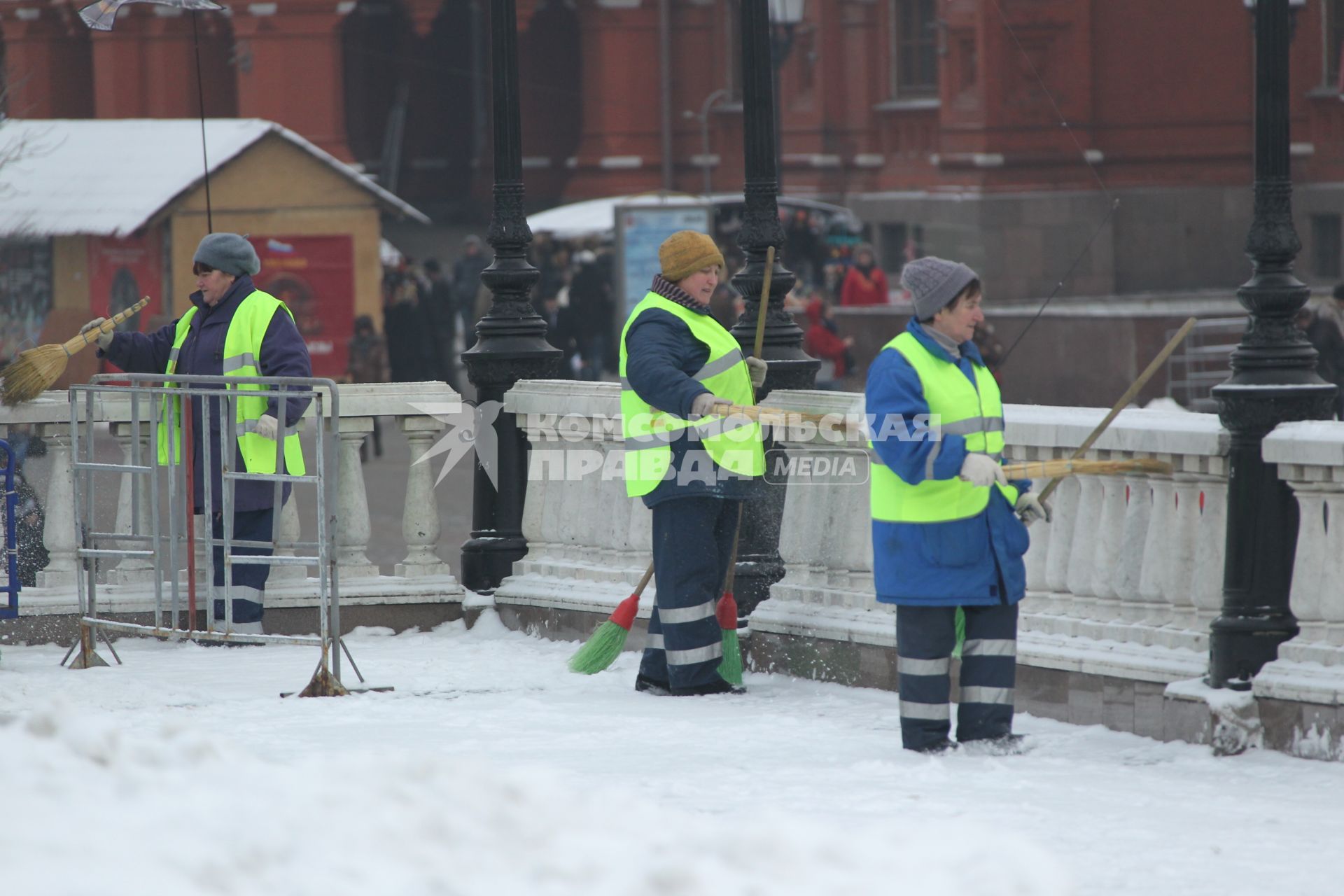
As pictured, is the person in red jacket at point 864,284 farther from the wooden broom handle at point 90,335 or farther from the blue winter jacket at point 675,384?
the blue winter jacket at point 675,384

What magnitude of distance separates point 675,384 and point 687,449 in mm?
369

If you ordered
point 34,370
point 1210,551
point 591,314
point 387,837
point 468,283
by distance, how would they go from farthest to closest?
1. point 468,283
2. point 591,314
3. point 34,370
4. point 1210,551
5. point 387,837

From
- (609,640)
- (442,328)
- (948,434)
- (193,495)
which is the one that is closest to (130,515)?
(193,495)

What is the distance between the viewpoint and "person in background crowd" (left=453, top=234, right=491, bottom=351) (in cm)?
2630

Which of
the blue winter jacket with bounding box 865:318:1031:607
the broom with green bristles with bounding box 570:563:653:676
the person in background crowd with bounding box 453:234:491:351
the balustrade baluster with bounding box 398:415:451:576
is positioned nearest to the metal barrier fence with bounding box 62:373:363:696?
the balustrade baluster with bounding box 398:415:451:576

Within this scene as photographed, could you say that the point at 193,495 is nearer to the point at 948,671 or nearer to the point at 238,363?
the point at 238,363

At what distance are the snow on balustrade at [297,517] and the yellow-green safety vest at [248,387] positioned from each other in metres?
0.23

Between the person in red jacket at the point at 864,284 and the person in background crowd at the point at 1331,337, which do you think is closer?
the person in background crowd at the point at 1331,337

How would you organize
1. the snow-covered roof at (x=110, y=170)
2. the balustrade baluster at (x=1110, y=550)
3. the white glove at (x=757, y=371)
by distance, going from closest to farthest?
the balustrade baluster at (x=1110, y=550) → the white glove at (x=757, y=371) → the snow-covered roof at (x=110, y=170)

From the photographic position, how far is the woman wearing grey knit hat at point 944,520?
644 cm

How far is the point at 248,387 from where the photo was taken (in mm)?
8453

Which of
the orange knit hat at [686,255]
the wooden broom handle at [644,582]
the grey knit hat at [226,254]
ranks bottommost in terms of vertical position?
the wooden broom handle at [644,582]

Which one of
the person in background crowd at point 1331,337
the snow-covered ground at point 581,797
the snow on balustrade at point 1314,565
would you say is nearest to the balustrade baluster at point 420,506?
the snow-covered ground at point 581,797

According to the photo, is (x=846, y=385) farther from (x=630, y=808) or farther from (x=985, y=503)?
(x=630, y=808)
